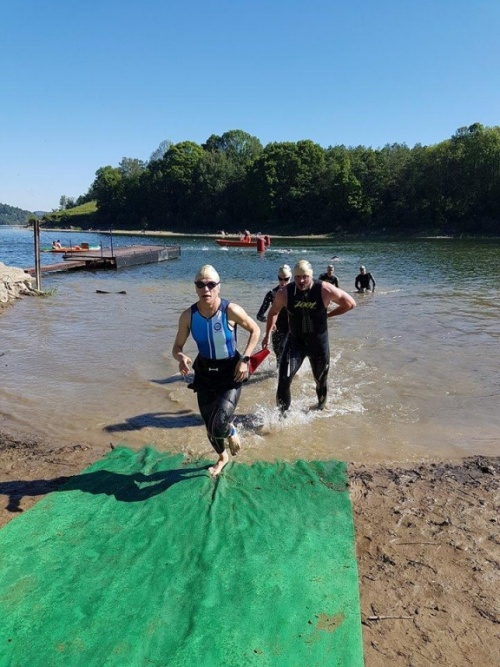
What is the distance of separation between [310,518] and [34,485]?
108 inches

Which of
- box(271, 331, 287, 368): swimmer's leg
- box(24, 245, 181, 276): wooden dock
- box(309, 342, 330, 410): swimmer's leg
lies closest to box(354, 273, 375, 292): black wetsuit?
box(271, 331, 287, 368): swimmer's leg

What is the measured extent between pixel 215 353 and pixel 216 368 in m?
0.16

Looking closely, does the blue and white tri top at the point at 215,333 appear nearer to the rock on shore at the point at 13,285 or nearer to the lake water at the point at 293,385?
the lake water at the point at 293,385

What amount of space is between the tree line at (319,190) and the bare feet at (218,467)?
247ft

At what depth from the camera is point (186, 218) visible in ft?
358

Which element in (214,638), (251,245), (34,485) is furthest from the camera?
(251,245)

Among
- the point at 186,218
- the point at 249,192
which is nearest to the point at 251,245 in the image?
the point at 249,192

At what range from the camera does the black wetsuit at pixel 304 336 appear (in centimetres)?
611

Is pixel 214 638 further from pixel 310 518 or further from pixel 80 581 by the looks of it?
pixel 310 518

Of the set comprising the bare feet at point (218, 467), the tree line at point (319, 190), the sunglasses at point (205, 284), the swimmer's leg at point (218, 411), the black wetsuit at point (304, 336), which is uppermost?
the tree line at point (319, 190)

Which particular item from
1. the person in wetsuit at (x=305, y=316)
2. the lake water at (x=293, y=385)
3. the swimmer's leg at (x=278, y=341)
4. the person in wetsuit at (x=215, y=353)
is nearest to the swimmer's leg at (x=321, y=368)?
the person in wetsuit at (x=305, y=316)

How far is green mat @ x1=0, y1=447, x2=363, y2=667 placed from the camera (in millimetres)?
3016

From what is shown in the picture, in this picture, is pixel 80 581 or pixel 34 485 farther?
pixel 34 485

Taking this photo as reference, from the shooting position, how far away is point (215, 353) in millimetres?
4711
